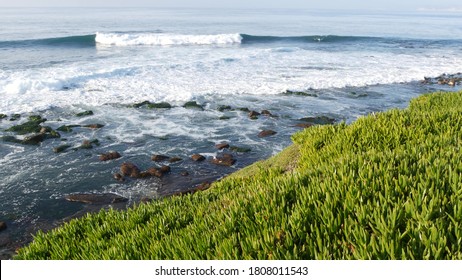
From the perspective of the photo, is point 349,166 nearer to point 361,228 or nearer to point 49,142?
point 361,228

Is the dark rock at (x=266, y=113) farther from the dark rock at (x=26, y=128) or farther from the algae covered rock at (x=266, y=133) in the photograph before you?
the dark rock at (x=26, y=128)

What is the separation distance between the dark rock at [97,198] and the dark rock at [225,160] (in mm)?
4227

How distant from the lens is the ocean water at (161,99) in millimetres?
13711

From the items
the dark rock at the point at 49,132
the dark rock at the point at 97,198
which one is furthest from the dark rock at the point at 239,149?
the dark rock at the point at 49,132

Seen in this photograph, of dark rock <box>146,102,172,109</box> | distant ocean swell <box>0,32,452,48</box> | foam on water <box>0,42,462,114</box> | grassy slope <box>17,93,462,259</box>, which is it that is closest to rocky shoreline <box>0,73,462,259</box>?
dark rock <box>146,102,172,109</box>

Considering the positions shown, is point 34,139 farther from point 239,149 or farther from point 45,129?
point 239,149

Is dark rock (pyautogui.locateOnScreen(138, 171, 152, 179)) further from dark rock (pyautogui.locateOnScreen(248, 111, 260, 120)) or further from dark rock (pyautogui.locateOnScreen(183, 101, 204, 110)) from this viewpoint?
dark rock (pyautogui.locateOnScreen(183, 101, 204, 110))

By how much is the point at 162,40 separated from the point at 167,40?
2.61ft

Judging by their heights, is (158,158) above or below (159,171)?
above

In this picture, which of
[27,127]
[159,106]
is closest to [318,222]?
[27,127]

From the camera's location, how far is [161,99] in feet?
84.6

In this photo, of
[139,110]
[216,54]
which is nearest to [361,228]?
[139,110]

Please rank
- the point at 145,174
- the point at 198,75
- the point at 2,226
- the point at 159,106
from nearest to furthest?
the point at 2,226 < the point at 145,174 < the point at 159,106 < the point at 198,75

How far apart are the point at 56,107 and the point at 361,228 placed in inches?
915
